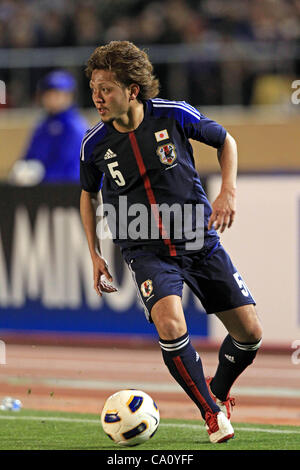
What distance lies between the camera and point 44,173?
1255cm

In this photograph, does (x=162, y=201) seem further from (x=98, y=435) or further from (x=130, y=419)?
(x=98, y=435)

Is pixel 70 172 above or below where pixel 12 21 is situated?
below

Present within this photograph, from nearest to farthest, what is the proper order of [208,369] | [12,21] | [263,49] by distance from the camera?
[208,369], [263,49], [12,21]

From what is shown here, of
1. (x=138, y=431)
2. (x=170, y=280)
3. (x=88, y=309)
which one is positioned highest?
(x=170, y=280)

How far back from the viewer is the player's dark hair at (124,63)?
6.30 metres

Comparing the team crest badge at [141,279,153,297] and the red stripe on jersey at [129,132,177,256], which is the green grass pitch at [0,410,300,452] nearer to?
the team crest badge at [141,279,153,297]

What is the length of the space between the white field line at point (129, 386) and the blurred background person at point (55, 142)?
297cm

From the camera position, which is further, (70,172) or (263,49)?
(263,49)

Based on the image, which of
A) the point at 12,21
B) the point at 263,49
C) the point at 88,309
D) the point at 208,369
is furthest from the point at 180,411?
the point at 12,21

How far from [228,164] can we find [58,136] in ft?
20.2

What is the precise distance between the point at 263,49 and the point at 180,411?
7.12 metres

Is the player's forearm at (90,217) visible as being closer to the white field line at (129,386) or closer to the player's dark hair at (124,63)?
the player's dark hair at (124,63)

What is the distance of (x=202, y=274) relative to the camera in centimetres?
653

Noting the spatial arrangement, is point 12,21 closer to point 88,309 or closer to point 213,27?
point 213,27
